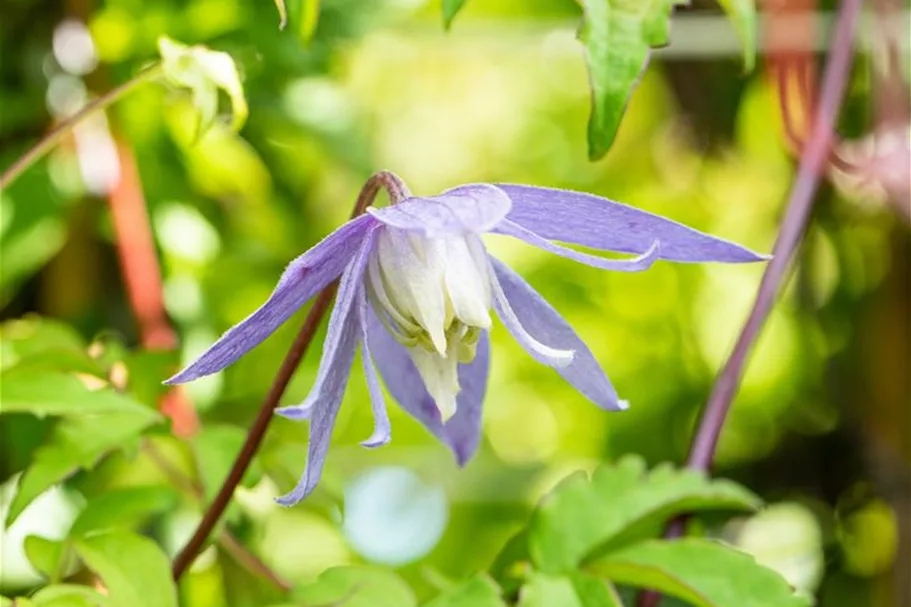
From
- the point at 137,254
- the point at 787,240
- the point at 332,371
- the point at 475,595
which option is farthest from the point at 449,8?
the point at 137,254

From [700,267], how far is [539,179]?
1.40 ft

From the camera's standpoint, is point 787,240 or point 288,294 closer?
point 288,294

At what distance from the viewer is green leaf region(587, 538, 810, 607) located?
1.92 ft

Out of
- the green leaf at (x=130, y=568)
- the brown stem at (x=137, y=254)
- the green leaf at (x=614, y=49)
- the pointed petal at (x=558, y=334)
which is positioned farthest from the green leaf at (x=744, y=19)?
the brown stem at (x=137, y=254)

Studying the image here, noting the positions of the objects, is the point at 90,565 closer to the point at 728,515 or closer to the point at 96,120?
the point at 96,120

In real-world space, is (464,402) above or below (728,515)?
above

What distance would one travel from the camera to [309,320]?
0.50 m

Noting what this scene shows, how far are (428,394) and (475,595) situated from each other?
106 millimetres

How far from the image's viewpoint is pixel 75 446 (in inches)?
24.3

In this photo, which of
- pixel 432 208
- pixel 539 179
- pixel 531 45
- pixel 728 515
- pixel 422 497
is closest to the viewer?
pixel 432 208

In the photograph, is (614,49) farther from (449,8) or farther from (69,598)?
(69,598)

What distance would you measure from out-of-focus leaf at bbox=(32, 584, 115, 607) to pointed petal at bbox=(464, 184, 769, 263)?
0.82 feet

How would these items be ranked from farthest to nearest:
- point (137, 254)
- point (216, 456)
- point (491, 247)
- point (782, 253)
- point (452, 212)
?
point (491, 247), point (137, 254), point (782, 253), point (216, 456), point (452, 212)

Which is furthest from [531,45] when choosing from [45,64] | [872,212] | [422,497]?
[422,497]
